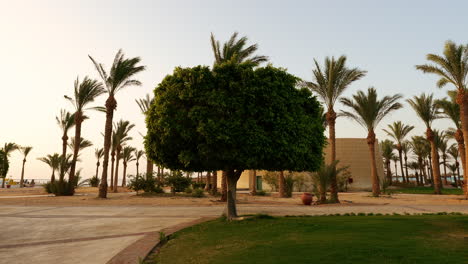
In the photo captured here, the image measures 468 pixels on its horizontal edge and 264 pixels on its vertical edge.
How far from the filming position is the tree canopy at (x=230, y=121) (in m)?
11.1

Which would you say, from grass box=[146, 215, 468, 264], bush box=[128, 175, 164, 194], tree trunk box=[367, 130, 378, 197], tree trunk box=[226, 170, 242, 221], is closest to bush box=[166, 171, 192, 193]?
bush box=[128, 175, 164, 194]

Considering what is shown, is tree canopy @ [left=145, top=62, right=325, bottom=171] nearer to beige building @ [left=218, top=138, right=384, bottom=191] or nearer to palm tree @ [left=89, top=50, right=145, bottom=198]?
palm tree @ [left=89, top=50, right=145, bottom=198]

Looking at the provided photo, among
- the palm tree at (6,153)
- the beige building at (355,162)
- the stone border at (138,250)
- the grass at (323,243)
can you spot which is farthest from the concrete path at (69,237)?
the palm tree at (6,153)

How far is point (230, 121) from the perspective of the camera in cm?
1104

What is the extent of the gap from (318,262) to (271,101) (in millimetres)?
7126

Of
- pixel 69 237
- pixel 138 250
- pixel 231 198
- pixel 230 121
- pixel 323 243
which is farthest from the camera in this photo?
pixel 231 198

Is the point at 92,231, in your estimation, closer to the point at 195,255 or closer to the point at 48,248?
the point at 48,248

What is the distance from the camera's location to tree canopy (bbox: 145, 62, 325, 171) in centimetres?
Answer: 1105

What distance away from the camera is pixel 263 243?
22.9 feet

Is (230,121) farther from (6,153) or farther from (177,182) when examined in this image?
(6,153)

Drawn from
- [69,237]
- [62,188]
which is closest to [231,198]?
[69,237]

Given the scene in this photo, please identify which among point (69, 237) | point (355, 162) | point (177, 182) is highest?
point (355, 162)

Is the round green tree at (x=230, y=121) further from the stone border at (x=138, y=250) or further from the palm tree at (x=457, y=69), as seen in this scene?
the palm tree at (x=457, y=69)

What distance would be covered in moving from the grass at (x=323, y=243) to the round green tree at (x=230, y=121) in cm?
274
